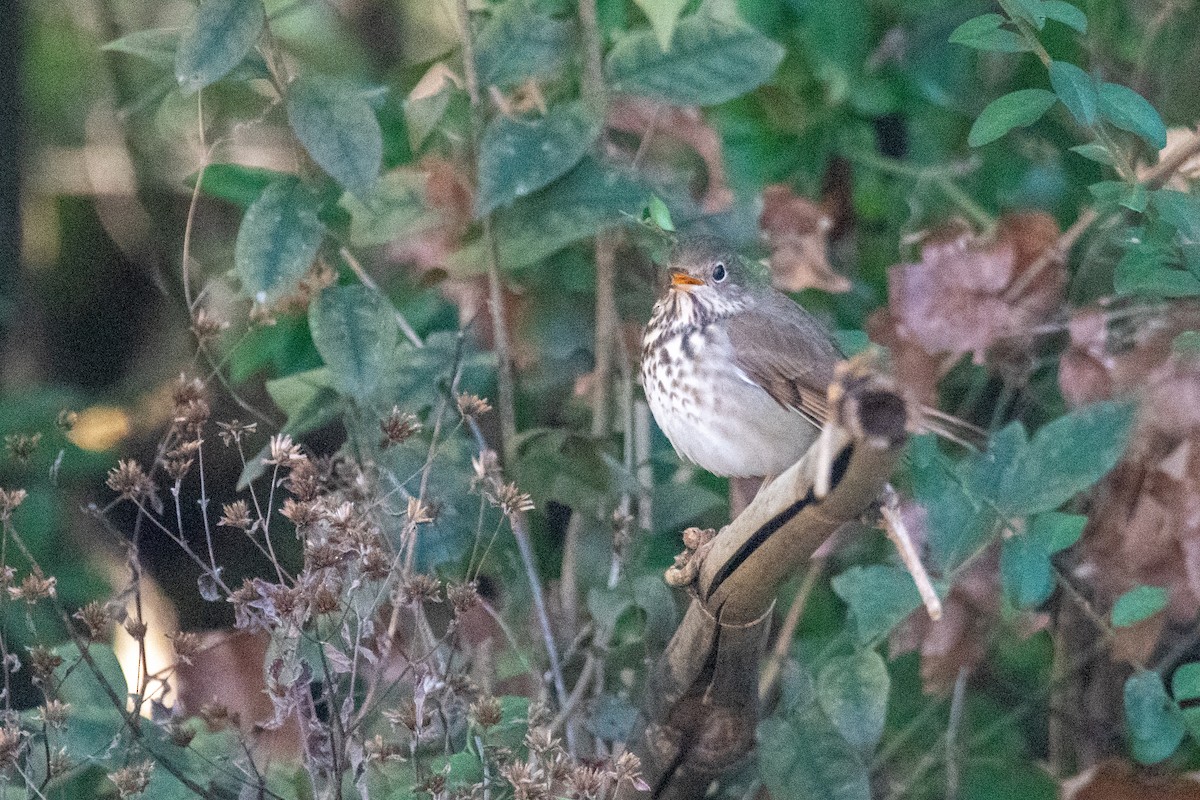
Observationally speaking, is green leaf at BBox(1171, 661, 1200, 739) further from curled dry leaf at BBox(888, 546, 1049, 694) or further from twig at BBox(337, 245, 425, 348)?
twig at BBox(337, 245, 425, 348)

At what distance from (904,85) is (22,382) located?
2.02 m

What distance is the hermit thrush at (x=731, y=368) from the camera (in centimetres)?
215

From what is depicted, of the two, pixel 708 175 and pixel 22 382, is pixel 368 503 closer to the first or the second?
pixel 708 175

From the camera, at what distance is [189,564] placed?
3.64 m

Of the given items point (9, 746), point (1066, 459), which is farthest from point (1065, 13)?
point (9, 746)

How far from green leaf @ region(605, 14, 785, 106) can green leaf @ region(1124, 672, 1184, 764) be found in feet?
3.67

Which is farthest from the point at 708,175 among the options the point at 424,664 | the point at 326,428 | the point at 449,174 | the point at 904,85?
the point at 424,664

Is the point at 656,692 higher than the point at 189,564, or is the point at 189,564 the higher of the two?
the point at 656,692

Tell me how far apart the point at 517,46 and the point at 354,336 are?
54 cm

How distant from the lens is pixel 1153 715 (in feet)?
7.66

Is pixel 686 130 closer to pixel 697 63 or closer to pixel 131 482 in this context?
pixel 697 63

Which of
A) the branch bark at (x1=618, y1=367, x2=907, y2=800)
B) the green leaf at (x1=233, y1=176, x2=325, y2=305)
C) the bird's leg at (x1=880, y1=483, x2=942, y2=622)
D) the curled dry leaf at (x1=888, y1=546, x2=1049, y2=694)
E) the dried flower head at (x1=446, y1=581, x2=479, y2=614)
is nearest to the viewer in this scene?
the branch bark at (x1=618, y1=367, x2=907, y2=800)

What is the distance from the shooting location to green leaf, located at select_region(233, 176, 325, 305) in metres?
2.25

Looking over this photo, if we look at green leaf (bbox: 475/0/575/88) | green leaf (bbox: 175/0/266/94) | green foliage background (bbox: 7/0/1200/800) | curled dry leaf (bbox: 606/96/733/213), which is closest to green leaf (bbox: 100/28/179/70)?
green foliage background (bbox: 7/0/1200/800)
